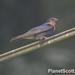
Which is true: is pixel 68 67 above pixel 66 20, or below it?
below

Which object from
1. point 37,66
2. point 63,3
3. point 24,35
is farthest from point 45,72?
point 63,3

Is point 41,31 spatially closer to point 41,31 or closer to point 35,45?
point 41,31

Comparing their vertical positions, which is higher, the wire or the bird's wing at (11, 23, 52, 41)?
the bird's wing at (11, 23, 52, 41)

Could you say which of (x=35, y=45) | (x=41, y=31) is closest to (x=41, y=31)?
(x=41, y=31)

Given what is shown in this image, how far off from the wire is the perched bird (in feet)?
0.20

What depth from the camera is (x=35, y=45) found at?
14.0 ft

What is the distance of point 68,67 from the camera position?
14.1ft

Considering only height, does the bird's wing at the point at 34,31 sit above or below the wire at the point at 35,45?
above

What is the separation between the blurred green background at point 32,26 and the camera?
430 cm

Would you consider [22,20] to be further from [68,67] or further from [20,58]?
[68,67]

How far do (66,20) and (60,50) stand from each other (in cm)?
29

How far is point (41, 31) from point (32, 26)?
0.10 m

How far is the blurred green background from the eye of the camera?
14.1ft

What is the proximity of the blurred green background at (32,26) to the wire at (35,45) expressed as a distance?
48 mm
